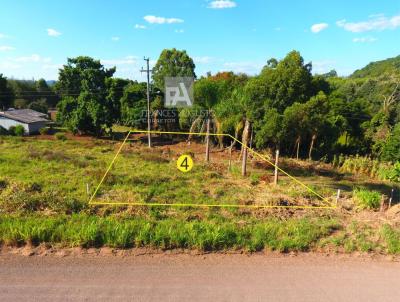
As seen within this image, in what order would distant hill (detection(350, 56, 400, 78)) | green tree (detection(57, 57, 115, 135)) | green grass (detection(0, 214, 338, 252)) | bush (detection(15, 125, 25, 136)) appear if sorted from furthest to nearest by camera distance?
1. distant hill (detection(350, 56, 400, 78))
2. bush (detection(15, 125, 25, 136))
3. green tree (detection(57, 57, 115, 135))
4. green grass (detection(0, 214, 338, 252))

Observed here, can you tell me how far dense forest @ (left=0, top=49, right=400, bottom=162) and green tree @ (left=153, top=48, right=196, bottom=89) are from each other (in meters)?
0.10

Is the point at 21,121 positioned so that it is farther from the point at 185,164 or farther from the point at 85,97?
the point at 185,164

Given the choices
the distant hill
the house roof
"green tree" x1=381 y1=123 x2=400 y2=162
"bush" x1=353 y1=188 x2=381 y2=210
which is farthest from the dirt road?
the distant hill

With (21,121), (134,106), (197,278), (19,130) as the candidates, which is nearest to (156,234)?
(197,278)

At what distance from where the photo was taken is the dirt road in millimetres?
4262

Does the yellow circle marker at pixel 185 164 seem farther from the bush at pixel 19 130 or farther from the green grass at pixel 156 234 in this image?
the bush at pixel 19 130

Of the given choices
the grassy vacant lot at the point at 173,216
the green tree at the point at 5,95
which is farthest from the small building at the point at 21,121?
the grassy vacant lot at the point at 173,216

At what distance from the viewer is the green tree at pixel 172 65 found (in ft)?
98.0

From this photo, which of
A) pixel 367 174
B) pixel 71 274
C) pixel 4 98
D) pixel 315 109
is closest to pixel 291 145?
pixel 367 174

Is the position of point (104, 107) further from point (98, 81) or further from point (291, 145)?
point (291, 145)

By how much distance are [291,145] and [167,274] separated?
15524mm

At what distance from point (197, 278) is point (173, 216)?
2631 mm

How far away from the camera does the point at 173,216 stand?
7176 millimetres

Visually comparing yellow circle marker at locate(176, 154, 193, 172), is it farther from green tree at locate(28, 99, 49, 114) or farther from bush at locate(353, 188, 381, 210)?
green tree at locate(28, 99, 49, 114)
